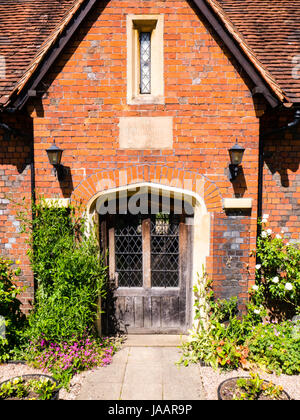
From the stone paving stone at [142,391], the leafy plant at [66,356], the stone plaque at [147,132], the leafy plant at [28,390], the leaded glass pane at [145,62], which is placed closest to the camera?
the leafy plant at [28,390]

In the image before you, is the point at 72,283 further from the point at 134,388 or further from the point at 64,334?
the point at 134,388

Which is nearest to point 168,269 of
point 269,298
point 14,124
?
point 269,298

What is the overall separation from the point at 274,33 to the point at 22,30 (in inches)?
182

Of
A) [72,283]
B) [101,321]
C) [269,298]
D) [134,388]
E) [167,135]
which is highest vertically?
[167,135]

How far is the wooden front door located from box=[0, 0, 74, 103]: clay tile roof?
2808 millimetres

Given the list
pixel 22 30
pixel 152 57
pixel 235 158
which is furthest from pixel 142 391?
pixel 22 30

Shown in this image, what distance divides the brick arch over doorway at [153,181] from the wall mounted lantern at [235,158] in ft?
1.09

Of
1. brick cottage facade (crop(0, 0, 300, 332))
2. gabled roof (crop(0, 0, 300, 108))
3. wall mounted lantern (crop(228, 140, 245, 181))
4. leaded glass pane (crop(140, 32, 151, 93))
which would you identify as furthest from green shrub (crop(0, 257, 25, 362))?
wall mounted lantern (crop(228, 140, 245, 181))

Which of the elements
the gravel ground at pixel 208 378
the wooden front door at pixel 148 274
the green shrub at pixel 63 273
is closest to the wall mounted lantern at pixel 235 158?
the wooden front door at pixel 148 274

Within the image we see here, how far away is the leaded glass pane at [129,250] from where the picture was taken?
16.8ft

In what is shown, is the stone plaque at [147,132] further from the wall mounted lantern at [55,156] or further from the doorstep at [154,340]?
the doorstep at [154,340]

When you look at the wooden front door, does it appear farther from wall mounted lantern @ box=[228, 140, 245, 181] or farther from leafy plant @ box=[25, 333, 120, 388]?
wall mounted lantern @ box=[228, 140, 245, 181]

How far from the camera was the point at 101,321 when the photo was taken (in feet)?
16.7
